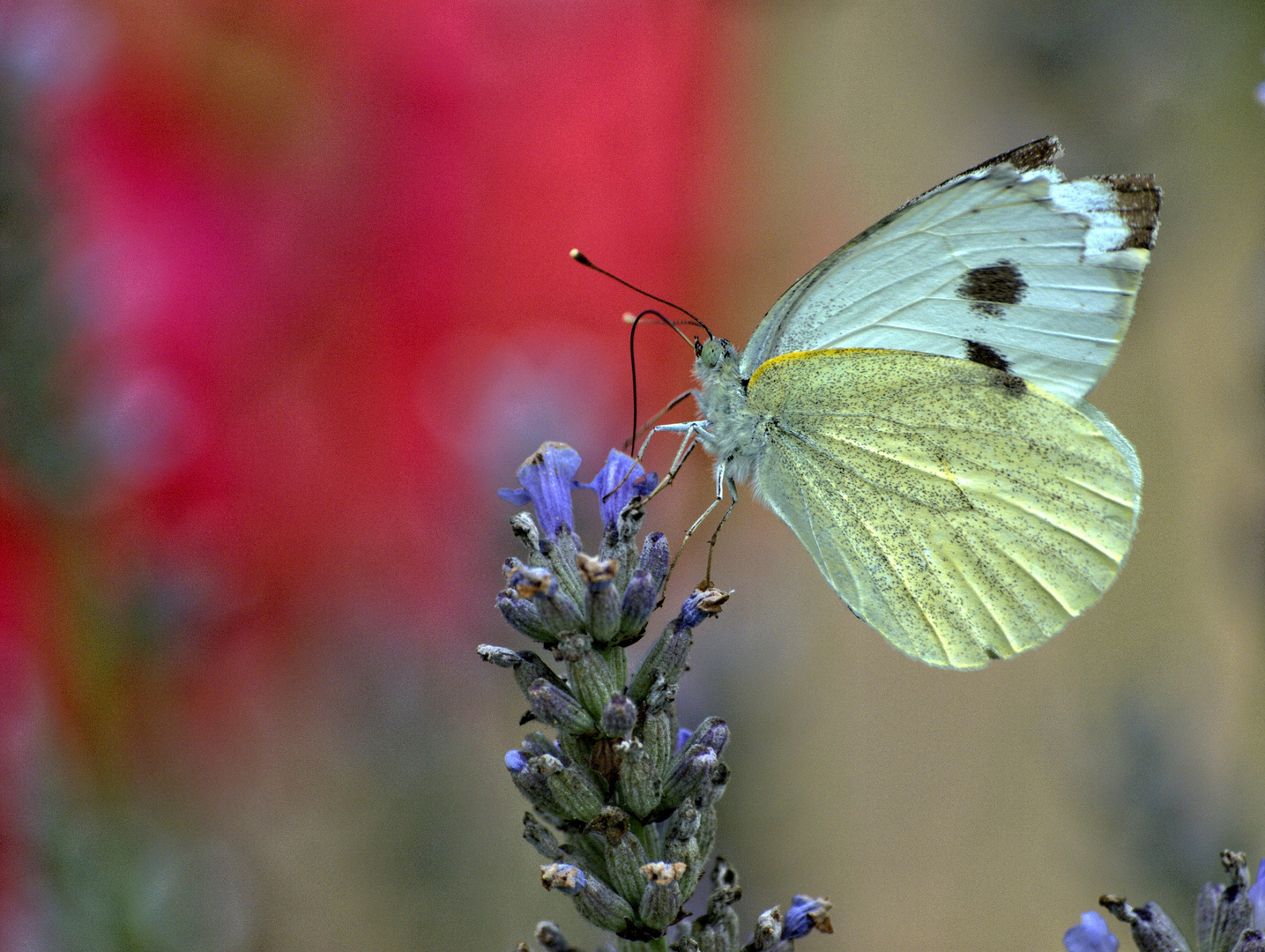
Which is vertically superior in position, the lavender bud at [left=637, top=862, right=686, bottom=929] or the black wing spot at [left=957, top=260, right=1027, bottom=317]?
the black wing spot at [left=957, top=260, right=1027, bottom=317]

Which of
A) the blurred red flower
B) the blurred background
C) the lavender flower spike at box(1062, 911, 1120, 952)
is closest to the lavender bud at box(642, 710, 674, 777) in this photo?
the lavender flower spike at box(1062, 911, 1120, 952)

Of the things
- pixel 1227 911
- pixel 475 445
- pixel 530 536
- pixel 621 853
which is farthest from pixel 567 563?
pixel 475 445

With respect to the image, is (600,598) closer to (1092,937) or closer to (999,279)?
(1092,937)

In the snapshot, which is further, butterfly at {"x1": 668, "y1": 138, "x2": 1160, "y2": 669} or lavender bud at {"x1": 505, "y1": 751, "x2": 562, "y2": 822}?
butterfly at {"x1": 668, "y1": 138, "x2": 1160, "y2": 669}

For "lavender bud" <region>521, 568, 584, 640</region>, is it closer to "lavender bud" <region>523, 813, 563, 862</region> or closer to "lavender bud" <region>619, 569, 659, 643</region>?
"lavender bud" <region>619, 569, 659, 643</region>

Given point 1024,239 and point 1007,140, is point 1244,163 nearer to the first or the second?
point 1007,140

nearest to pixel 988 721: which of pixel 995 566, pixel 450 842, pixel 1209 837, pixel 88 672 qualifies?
pixel 1209 837

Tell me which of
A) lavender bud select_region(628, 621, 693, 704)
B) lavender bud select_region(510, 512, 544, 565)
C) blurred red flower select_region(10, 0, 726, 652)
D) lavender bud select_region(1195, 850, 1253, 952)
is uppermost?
blurred red flower select_region(10, 0, 726, 652)

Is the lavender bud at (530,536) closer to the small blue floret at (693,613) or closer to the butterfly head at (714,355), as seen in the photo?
the small blue floret at (693,613)
